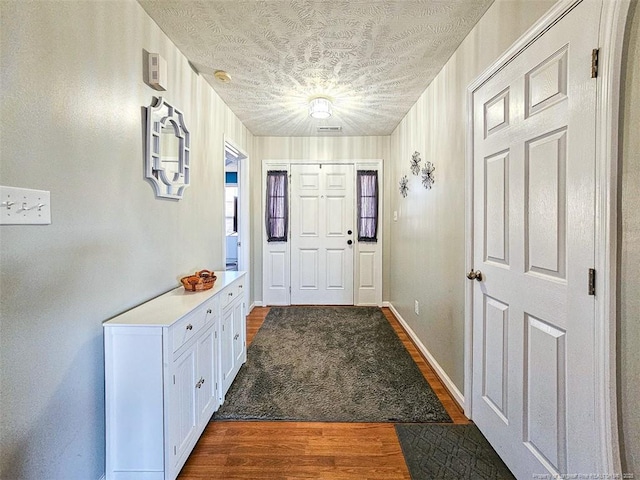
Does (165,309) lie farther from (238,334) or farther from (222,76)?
(222,76)

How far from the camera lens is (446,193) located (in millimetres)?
2211

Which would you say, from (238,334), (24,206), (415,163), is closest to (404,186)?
(415,163)

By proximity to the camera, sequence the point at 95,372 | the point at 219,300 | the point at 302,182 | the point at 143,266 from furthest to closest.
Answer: the point at 302,182
the point at 219,300
the point at 143,266
the point at 95,372

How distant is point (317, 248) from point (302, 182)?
967mm

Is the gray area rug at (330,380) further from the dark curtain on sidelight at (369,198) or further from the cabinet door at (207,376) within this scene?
the dark curtain on sidelight at (369,198)

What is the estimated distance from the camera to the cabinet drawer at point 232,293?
200 centimetres

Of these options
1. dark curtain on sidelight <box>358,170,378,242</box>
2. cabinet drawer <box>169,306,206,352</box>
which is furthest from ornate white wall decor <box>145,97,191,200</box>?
dark curtain on sidelight <box>358,170,378,242</box>

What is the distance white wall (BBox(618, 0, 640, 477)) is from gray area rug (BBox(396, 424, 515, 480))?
70cm

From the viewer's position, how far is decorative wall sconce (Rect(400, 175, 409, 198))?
10.9 feet

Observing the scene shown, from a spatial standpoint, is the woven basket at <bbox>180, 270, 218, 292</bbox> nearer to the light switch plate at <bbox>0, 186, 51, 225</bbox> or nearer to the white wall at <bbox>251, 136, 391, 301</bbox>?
the light switch plate at <bbox>0, 186, 51, 225</bbox>

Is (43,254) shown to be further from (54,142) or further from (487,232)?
(487,232)

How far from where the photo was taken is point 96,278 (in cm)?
131

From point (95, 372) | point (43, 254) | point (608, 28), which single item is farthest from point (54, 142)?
point (608, 28)

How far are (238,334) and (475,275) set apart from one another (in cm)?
172
